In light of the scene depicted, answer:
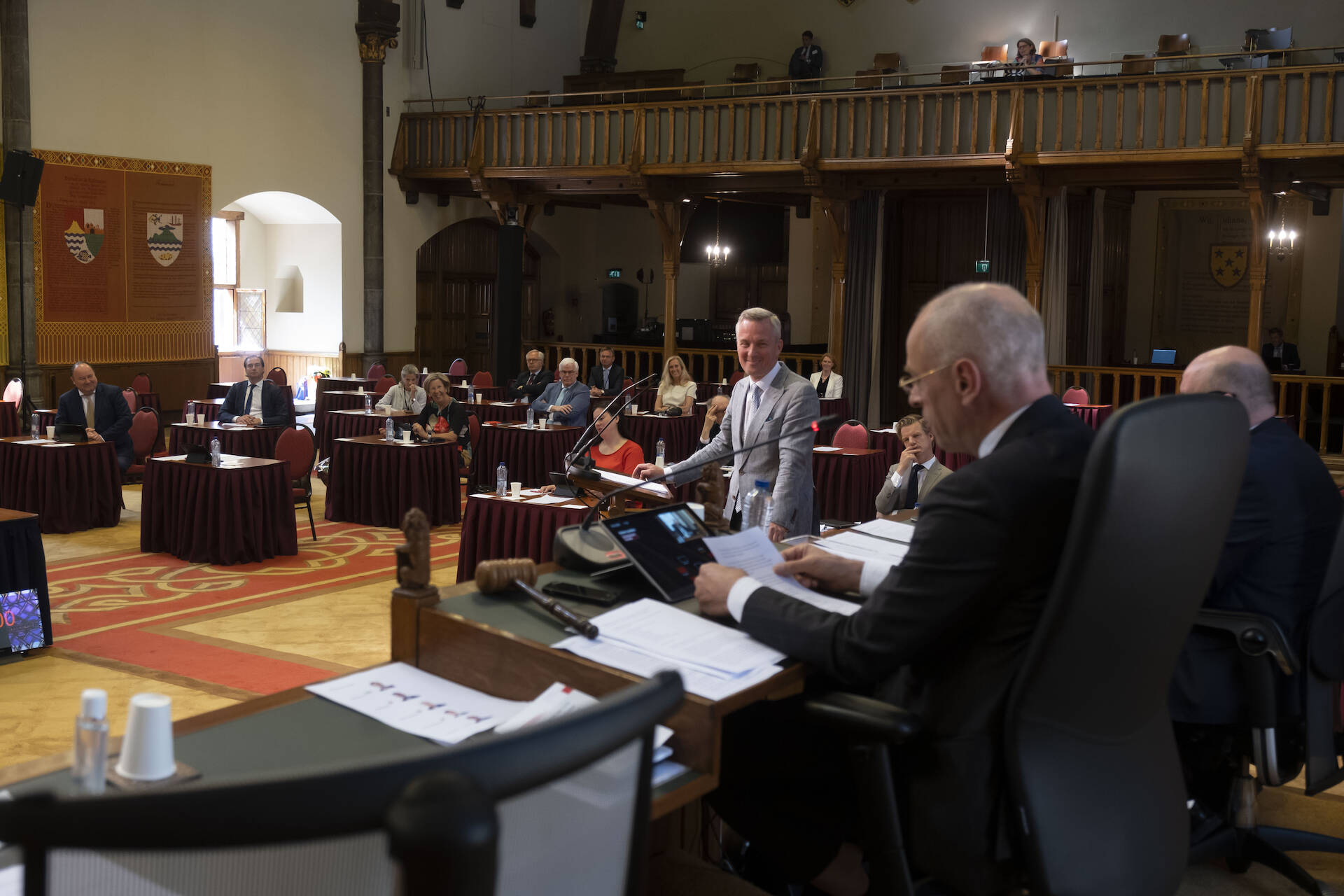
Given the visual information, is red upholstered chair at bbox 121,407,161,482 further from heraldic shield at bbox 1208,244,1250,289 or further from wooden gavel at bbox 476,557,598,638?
heraldic shield at bbox 1208,244,1250,289

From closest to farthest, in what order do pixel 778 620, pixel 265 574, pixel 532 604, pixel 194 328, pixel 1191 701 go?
pixel 778 620 → pixel 532 604 → pixel 1191 701 → pixel 265 574 → pixel 194 328

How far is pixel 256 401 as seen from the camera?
9.85 meters

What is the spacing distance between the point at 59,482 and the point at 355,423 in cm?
254

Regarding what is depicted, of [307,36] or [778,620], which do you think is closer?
[778,620]

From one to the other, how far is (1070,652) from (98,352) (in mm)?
12897

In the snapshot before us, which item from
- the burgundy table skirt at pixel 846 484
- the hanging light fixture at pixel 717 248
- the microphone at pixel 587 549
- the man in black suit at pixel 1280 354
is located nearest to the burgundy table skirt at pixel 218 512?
the burgundy table skirt at pixel 846 484

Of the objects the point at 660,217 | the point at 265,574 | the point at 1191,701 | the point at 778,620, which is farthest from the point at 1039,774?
the point at 660,217

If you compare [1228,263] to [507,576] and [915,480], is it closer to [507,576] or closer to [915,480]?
[915,480]

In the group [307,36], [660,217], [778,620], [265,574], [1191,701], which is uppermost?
[307,36]

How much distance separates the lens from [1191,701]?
2.76 metres

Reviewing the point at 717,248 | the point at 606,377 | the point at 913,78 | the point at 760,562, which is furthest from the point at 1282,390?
the point at 760,562

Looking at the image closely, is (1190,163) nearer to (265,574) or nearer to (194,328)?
(265,574)

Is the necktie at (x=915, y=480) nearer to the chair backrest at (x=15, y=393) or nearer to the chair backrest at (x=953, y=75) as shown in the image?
the chair backrest at (x=953, y=75)

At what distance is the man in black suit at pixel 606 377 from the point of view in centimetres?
1270
